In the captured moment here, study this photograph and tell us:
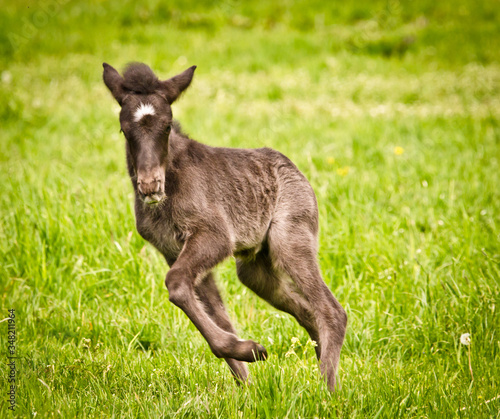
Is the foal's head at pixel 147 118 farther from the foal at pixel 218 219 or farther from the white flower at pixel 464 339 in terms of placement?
the white flower at pixel 464 339

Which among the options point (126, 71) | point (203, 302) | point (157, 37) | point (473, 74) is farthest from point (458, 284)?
point (157, 37)

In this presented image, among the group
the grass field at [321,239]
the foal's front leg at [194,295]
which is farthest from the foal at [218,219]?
the grass field at [321,239]

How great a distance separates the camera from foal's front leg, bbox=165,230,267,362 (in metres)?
2.64

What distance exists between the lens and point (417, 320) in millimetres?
3793

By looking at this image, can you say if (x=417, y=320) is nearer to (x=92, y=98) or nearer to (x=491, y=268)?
(x=491, y=268)

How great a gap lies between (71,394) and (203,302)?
0.84 metres

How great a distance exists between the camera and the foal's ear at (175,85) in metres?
2.98

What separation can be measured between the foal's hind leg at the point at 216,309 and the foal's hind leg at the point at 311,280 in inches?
15.3

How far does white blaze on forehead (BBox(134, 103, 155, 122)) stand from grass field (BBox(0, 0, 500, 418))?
1313 mm

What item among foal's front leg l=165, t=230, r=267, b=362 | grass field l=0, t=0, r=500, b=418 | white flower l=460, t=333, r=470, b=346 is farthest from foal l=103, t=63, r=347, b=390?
white flower l=460, t=333, r=470, b=346

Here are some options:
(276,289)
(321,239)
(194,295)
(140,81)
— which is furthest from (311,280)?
(321,239)

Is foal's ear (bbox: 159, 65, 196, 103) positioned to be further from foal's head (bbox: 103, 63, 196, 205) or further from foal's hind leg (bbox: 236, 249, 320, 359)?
foal's hind leg (bbox: 236, 249, 320, 359)

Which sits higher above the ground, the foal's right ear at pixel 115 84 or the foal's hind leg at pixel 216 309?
the foal's right ear at pixel 115 84

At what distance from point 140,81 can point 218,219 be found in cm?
82
